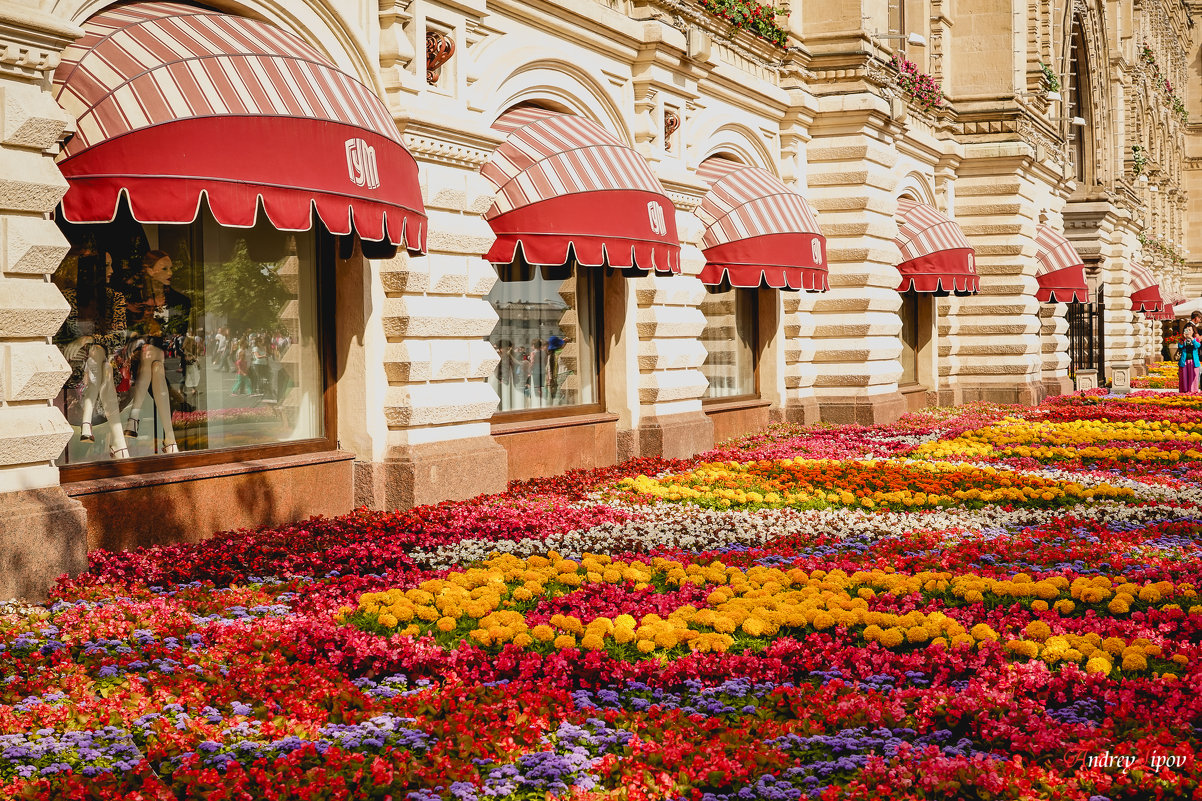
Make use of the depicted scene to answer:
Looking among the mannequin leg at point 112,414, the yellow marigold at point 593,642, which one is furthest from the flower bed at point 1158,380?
the yellow marigold at point 593,642

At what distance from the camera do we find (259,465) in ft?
34.0

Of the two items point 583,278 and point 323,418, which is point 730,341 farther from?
point 323,418

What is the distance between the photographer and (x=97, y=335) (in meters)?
9.44

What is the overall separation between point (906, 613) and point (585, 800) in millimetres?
3266

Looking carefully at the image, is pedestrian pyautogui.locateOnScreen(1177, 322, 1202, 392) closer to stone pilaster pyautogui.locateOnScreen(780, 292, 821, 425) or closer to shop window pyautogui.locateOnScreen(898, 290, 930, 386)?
shop window pyautogui.locateOnScreen(898, 290, 930, 386)

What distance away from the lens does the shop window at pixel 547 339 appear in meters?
14.5

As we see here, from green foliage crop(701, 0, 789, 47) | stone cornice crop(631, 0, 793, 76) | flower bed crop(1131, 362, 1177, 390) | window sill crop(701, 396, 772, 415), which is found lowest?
flower bed crop(1131, 362, 1177, 390)

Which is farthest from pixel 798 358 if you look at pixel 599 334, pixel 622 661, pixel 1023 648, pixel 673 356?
pixel 622 661

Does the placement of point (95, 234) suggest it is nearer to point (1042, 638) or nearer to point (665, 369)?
point (1042, 638)

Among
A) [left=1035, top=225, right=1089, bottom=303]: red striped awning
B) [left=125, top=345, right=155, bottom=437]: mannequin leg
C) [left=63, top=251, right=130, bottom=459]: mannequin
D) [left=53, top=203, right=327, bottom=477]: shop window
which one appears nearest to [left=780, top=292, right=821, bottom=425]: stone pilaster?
[left=53, top=203, right=327, bottom=477]: shop window

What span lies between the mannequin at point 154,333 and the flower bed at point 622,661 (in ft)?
4.12

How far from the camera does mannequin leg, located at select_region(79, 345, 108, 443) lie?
30.5 feet

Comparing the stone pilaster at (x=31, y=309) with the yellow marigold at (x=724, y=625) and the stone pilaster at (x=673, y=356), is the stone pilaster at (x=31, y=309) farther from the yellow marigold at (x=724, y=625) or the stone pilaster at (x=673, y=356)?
the stone pilaster at (x=673, y=356)

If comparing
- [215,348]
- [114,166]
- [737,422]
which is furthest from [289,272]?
[737,422]
